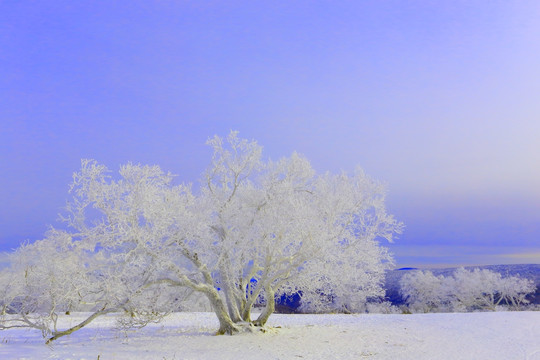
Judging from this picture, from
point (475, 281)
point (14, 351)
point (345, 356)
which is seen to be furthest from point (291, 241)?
point (475, 281)

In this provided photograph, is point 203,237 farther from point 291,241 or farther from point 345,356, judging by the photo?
point 345,356

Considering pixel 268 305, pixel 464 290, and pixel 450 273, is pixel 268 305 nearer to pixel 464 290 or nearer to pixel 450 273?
pixel 464 290

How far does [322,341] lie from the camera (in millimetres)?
15594

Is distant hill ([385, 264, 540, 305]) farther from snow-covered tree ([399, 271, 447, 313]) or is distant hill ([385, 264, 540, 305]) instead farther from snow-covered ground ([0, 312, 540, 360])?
snow-covered ground ([0, 312, 540, 360])

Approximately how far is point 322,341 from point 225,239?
4.85 metres

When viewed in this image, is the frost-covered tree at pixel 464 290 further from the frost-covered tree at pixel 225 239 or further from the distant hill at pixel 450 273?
the frost-covered tree at pixel 225 239

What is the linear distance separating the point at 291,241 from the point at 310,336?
12.7ft

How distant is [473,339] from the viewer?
1563 centimetres

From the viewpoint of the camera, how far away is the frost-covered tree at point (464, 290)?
48000mm

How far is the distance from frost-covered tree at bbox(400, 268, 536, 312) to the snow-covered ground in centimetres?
3082

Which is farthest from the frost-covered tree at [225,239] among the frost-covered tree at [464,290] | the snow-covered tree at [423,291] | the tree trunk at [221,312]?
the snow-covered tree at [423,291]

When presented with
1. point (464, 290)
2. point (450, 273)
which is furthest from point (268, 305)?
point (450, 273)

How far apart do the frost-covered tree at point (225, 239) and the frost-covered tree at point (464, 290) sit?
36.1 meters

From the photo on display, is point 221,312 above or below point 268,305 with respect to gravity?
below
